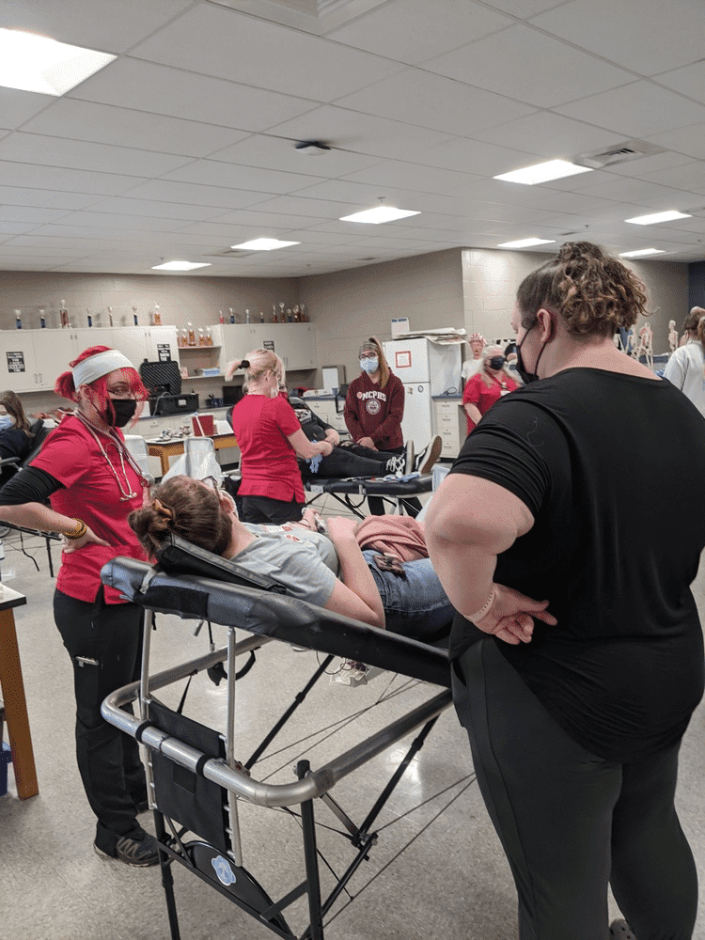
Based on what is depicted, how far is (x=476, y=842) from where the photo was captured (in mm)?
1961

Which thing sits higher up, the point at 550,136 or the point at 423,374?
the point at 550,136

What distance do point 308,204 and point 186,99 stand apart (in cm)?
242

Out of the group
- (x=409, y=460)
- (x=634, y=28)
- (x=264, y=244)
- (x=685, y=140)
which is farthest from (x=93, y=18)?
(x=264, y=244)

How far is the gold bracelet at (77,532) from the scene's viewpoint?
1840 mm

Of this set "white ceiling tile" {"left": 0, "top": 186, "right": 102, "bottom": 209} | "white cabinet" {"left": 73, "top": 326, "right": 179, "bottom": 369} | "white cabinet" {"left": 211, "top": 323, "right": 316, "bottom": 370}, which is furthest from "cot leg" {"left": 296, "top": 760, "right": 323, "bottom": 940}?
"white cabinet" {"left": 211, "top": 323, "right": 316, "bottom": 370}

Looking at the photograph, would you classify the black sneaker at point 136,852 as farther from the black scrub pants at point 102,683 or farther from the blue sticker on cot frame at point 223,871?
the blue sticker on cot frame at point 223,871

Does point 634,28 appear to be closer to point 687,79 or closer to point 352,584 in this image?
point 687,79

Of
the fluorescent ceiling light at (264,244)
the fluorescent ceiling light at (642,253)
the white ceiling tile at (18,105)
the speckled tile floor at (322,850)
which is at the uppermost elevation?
the fluorescent ceiling light at (642,253)

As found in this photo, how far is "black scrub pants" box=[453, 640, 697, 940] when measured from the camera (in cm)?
106

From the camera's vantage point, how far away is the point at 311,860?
132 cm

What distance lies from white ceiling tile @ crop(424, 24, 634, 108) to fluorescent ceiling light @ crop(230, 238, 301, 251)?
13.1 ft

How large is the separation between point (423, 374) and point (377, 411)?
331 centimetres

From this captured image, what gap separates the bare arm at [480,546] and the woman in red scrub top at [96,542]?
117cm

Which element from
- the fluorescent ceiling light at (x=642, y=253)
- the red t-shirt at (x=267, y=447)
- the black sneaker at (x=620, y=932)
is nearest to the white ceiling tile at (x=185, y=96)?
the red t-shirt at (x=267, y=447)
